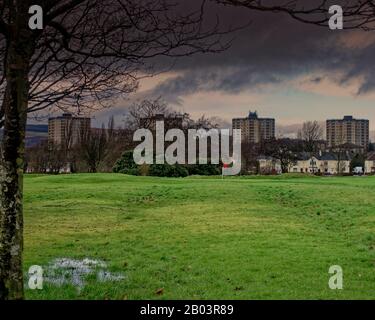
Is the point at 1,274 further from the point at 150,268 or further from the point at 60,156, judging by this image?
the point at 60,156

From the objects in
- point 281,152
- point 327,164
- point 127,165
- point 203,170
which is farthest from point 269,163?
point 327,164

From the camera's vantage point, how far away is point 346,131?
356ft

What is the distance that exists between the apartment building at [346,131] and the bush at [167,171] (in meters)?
57.2

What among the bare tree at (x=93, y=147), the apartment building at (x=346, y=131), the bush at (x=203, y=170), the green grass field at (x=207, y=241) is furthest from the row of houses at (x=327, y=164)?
the green grass field at (x=207, y=241)

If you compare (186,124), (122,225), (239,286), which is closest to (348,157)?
(186,124)

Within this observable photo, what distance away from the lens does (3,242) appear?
7.24 m

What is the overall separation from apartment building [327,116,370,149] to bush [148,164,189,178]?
188ft

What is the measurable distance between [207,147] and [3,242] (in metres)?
53.9

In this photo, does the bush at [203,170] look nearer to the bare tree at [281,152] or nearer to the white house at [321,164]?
the bare tree at [281,152]

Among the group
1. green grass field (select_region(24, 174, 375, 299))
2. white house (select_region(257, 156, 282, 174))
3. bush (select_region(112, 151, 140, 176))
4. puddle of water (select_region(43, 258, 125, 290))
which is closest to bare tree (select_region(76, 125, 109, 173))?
bush (select_region(112, 151, 140, 176))

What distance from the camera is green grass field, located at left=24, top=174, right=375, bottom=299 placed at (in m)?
9.34

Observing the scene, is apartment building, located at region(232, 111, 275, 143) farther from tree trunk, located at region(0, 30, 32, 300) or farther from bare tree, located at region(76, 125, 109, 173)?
tree trunk, located at region(0, 30, 32, 300)

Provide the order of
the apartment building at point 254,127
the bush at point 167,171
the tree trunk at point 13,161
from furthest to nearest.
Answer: the apartment building at point 254,127
the bush at point 167,171
the tree trunk at point 13,161

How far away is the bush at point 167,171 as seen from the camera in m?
53.6
